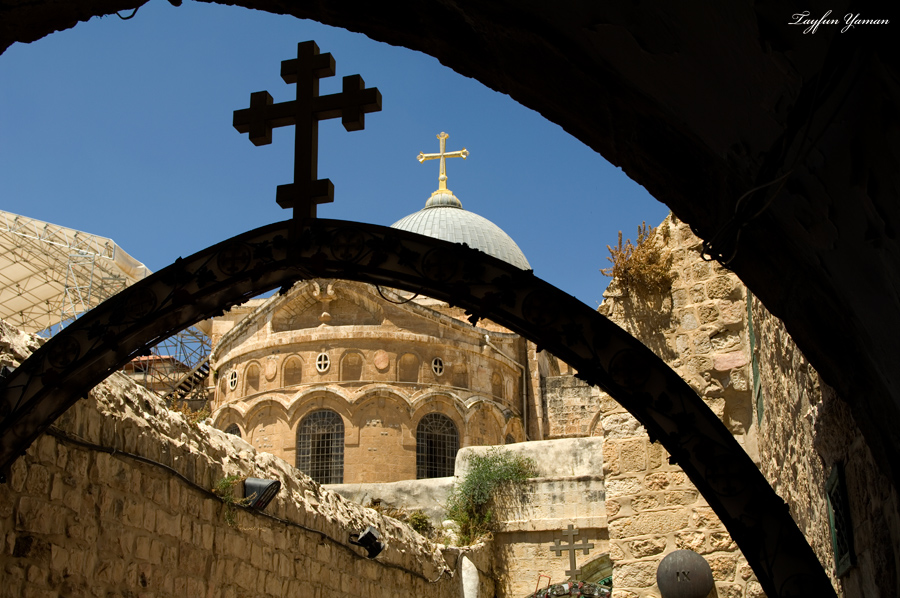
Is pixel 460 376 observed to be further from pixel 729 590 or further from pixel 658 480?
pixel 729 590

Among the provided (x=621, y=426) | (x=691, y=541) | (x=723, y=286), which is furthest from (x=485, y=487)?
(x=723, y=286)

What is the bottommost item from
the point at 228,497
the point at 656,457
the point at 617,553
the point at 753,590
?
the point at 753,590

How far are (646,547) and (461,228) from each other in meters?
24.3

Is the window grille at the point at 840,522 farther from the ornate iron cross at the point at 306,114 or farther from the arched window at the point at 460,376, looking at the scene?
the arched window at the point at 460,376

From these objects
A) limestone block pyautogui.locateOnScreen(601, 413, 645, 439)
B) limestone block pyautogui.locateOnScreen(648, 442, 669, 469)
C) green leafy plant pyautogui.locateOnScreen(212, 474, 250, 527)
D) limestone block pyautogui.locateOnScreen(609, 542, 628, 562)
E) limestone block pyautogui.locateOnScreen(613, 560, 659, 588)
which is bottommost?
limestone block pyautogui.locateOnScreen(613, 560, 659, 588)

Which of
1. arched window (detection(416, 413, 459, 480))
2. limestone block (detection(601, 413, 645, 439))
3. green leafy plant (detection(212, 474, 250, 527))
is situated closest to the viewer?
green leafy plant (detection(212, 474, 250, 527))

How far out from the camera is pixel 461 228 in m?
31.3

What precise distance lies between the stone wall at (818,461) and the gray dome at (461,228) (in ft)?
79.1

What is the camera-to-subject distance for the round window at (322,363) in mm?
25562

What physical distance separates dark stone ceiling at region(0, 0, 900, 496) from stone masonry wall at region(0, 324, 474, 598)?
2.41 m

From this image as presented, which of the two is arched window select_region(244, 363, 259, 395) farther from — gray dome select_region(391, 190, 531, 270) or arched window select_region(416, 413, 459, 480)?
gray dome select_region(391, 190, 531, 270)

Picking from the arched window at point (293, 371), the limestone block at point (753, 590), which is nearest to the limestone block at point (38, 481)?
the limestone block at point (753, 590)

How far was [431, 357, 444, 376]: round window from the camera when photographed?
26.0 m

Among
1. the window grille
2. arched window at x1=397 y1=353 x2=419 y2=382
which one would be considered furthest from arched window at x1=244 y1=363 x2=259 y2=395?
the window grille
